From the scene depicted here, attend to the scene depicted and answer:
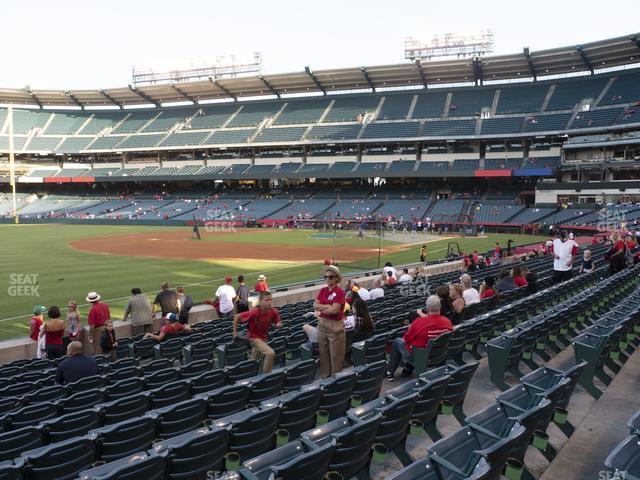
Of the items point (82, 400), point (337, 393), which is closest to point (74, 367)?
point (82, 400)

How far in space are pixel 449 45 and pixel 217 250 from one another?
5198 centimetres

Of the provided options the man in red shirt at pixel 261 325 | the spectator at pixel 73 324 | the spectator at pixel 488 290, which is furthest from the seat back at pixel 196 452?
the spectator at pixel 488 290

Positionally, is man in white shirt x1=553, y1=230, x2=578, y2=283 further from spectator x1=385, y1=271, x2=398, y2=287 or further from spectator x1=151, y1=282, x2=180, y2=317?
spectator x1=151, y1=282, x2=180, y2=317

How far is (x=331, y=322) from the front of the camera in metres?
7.51

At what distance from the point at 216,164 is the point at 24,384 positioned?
75.6 m

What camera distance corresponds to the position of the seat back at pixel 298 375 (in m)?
6.61

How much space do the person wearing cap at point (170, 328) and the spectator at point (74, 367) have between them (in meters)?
3.56

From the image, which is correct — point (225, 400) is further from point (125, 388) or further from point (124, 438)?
point (125, 388)

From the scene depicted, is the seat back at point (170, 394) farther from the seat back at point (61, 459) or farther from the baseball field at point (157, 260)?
the baseball field at point (157, 260)

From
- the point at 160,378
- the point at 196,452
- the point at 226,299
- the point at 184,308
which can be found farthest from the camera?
the point at 226,299

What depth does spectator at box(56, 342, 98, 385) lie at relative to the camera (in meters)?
7.04

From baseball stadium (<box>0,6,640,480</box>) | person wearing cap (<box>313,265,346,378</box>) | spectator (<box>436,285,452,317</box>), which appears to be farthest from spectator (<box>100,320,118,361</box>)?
spectator (<box>436,285,452,317</box>)

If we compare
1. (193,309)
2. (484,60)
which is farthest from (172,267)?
(484,60)

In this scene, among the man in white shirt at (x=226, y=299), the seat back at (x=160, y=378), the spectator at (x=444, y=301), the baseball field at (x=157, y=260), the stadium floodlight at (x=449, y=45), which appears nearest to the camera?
the seat back at (x=160, y=378)
